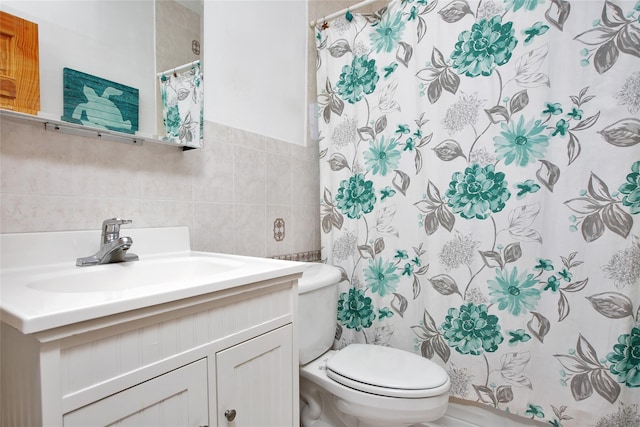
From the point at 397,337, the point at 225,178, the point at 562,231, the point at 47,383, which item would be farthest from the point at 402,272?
the point at 47,383

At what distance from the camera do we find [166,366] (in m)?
0.61

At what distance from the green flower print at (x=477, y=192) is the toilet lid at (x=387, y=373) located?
57 cm

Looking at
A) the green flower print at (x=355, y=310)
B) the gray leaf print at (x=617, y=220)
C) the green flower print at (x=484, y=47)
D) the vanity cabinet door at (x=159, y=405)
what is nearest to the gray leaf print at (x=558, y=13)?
the green flower print at (x=484, y=47)

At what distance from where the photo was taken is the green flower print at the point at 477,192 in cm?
121

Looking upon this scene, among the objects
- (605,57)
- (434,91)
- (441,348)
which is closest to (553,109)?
(605,57)

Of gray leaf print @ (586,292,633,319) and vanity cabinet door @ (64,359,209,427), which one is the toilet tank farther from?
gray leaf print @ (586,292,633,319)

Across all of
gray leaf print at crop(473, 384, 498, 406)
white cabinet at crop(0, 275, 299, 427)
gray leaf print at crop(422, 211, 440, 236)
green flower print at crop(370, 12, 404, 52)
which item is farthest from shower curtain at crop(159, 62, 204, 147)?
gray leaf print at crop(473, 384, 498, 406)

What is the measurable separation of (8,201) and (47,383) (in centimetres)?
54

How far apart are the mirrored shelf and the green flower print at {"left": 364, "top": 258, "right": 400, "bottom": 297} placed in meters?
0.94

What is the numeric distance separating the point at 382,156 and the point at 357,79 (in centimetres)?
39

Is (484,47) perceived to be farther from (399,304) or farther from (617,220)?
(399,304)

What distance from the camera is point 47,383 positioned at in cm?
47

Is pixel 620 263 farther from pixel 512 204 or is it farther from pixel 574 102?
pixel 574 102

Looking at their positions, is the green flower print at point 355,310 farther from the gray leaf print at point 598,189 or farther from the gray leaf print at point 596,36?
the gray leaf print at point 596,36
